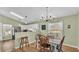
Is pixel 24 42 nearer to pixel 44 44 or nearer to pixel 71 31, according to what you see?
pixel 44 44

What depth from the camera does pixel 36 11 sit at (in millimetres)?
1992

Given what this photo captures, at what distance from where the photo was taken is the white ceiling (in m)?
1.95

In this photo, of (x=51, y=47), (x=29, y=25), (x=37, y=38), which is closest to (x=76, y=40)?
(x=51, y=47)

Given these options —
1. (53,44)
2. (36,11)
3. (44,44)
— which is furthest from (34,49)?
(36,11)

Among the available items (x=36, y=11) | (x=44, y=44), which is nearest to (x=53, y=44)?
(x=44, y=44)

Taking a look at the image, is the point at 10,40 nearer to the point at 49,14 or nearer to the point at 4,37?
the point at 4,37

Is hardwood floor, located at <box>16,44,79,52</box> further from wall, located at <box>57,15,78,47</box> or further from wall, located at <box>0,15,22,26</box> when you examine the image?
wall, located at <box>0,15,22,26</box>

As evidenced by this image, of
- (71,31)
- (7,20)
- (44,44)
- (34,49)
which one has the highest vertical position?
(7,20)

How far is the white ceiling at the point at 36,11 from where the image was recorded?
1947mm

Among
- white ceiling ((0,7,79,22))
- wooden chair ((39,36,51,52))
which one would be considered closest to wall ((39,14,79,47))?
white ceiling ((0,7,79,22))

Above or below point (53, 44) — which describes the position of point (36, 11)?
above

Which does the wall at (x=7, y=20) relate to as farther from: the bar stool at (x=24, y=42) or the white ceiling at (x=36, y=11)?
the bar stool at (x=24, y=42)

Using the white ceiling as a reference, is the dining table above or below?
below
